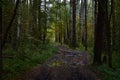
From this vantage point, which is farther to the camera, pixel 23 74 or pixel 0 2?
pixel 23 74

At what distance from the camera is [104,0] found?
13.6m

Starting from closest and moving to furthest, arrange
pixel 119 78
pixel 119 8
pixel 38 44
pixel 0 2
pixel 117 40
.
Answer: pixel 0 2 → pixel 119 78 → pixel 117 40 → pixel 119 8 → pixel 38 44

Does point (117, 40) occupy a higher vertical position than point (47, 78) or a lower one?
higher

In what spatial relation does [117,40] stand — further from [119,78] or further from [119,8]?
[119,78]

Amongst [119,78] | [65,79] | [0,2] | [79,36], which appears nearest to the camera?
[0,2]

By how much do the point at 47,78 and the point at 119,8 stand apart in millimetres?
12320

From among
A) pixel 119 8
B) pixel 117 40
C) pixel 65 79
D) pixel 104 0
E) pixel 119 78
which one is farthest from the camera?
pixel 119 8

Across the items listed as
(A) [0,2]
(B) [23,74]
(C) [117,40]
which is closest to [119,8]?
(C) [117,40]

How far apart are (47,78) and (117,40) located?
9371 millimetres

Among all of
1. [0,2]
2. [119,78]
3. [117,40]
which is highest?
[0,2]

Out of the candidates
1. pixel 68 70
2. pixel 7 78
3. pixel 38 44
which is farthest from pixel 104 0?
pixel 38 44

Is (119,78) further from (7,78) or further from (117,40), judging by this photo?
(117,40)

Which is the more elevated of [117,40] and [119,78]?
[117,40]

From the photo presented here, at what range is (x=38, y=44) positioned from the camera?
2212 cm
